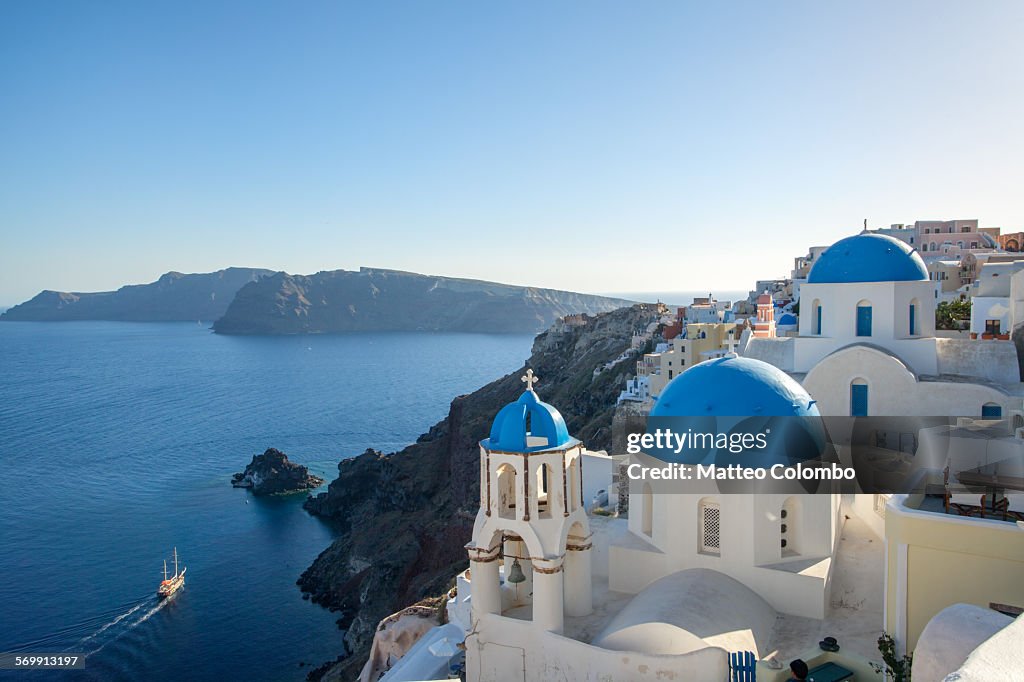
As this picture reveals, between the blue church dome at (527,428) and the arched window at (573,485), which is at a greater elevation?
the blue church dome at (527,428)

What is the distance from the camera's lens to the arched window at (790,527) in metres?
12.2

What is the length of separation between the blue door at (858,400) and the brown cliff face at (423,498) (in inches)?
655

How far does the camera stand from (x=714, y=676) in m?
9.55

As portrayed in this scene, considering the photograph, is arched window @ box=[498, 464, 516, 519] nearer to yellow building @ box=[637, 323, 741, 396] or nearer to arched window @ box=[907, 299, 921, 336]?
arched window @ box=[907, 299, 921, 336]

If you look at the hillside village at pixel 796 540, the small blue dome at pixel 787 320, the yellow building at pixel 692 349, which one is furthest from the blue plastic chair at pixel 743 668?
the yellow building at pixel 692 349

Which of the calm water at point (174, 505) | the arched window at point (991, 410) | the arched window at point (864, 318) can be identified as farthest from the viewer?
the calm water at point (174, 505)

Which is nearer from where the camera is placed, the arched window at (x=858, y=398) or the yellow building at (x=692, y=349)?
the arched window at (x=858, y=398)

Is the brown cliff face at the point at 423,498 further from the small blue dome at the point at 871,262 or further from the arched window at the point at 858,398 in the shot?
the small blue dome at the point at 871,262

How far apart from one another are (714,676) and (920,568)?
9.86 feet

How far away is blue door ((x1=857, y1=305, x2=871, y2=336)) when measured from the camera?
18.1 meters

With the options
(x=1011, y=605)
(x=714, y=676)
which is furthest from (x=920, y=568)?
(x=714, y=676)

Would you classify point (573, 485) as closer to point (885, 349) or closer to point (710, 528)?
point (710, 528)

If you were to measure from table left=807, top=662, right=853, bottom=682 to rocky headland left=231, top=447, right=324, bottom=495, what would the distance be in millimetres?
49415

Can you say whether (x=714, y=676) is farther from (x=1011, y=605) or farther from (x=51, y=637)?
(x=51, y=637)
